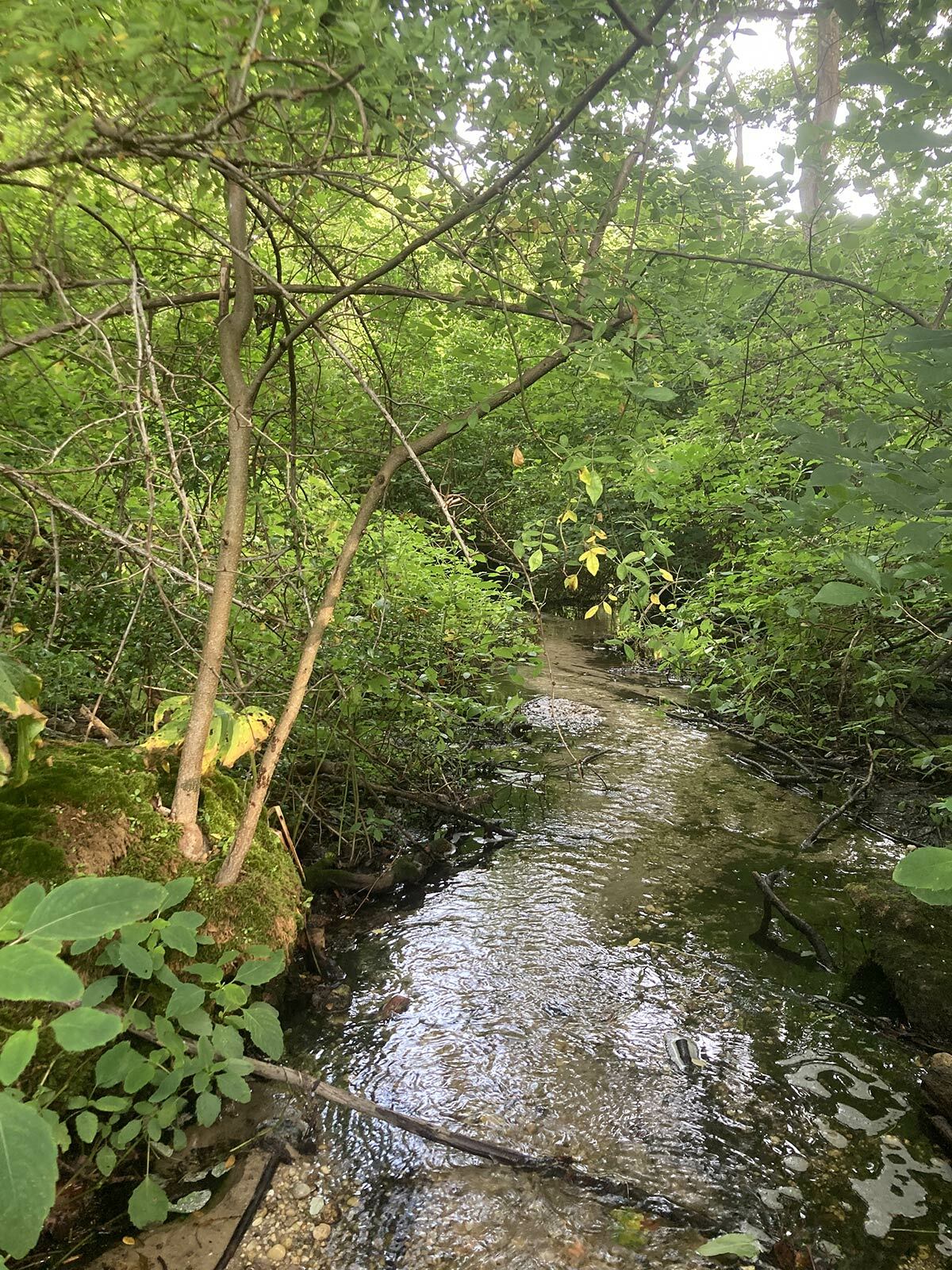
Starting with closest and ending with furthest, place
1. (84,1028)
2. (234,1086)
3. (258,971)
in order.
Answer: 1. (84,1028)
2. (234,1086)
3. (258,971)

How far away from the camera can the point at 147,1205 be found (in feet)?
6.35

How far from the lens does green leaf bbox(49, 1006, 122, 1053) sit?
99 cm

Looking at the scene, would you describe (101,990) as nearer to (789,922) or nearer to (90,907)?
(90,907)

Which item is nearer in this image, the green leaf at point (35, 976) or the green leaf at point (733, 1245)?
the green leaf at point (35, 976)

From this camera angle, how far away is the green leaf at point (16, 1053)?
3.50 ft

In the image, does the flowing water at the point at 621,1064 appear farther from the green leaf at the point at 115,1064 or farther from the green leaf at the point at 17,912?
the green leaf at the point at 17,912

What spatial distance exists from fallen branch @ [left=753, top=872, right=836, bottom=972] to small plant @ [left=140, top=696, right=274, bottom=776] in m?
3.12

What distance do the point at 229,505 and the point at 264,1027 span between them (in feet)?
5.94

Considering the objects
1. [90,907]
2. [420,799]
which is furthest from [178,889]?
[420,799]

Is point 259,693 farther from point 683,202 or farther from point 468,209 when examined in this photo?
point 683,202

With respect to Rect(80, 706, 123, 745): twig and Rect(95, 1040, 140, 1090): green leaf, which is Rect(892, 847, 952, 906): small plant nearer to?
Rect(95, 1040, 140, 1090): green leaf

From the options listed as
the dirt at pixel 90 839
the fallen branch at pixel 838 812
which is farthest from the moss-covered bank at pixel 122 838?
the fallen branch at pixel 838 812

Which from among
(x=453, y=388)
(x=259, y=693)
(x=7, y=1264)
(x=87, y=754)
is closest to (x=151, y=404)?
(x=259, y=693)

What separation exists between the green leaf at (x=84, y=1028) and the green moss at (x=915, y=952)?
3629 millimetres
